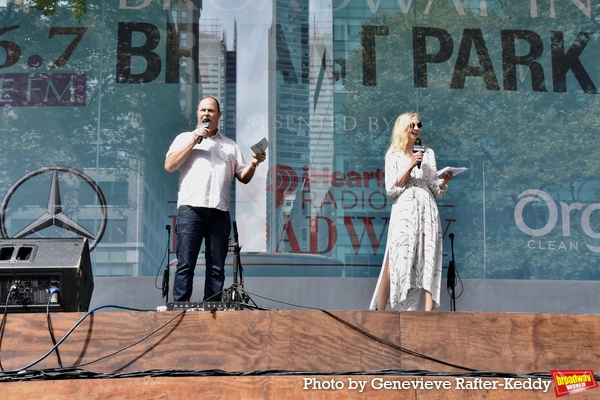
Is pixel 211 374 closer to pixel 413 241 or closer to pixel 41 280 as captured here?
pixel 41 280

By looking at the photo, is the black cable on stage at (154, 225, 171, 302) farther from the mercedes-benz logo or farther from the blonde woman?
the blonde woman

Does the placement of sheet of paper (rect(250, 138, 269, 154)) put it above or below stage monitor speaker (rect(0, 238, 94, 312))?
above

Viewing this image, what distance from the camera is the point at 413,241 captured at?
4.75 meters

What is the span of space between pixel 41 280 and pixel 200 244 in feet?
3.73

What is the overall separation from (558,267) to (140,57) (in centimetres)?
379

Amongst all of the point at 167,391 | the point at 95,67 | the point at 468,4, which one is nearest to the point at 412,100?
the point at 468,4

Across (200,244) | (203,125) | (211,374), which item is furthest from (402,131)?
(211,374)

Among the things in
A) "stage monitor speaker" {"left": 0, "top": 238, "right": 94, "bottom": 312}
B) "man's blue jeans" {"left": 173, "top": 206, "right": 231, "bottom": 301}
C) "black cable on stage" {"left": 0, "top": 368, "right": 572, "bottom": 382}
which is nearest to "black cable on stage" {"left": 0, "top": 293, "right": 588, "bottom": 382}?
"black cable on stage" {"left": 0, "top": 368, "right": 572, "bottom": 382}

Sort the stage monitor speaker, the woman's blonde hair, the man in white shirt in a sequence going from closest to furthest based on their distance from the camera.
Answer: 1. the stage monitor speaker
2. the man in white shirt
3. the woman's blonde hair

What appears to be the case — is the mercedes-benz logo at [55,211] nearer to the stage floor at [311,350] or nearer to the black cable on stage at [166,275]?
the black cable on stage at [166,275]

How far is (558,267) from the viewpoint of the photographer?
6.38 metres

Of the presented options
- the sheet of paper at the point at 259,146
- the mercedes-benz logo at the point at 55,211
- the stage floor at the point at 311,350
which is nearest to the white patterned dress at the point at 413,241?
the sheet of paper at the point at 259,146

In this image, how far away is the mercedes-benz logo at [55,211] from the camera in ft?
20.4

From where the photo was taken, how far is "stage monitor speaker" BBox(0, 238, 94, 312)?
3480 mm
